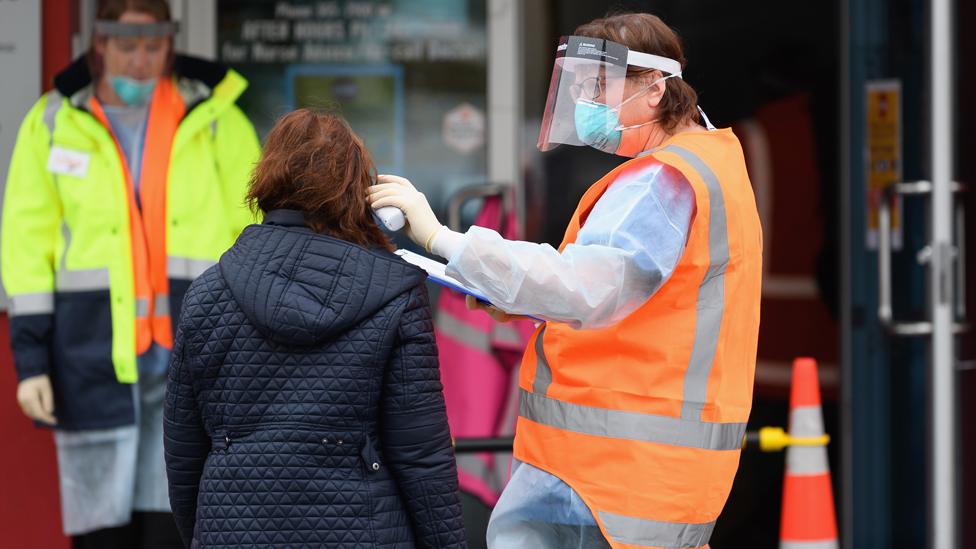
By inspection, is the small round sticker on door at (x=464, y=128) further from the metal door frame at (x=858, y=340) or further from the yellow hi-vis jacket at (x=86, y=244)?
the metal door frame at (x=858, y=340)

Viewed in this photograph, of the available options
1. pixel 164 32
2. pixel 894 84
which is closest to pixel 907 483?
pixel 894 84

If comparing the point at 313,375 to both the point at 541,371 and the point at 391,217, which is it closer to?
the point at 391,217

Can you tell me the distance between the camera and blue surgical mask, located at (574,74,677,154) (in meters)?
2.37

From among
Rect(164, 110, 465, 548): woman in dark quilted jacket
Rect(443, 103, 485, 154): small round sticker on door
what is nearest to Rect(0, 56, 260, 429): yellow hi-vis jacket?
Rect(443, 103, 485, 154): small round sticker on door

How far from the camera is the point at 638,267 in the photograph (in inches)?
84.9

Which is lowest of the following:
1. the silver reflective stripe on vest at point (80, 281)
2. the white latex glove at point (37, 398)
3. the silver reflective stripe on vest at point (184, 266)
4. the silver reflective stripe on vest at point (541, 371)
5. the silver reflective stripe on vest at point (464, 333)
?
the white latex glove at point (37, 398)

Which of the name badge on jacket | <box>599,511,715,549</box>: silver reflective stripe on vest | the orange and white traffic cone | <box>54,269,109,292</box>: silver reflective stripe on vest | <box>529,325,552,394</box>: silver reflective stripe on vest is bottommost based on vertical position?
the orange and white traffic cone

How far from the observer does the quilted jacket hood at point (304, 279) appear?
224 cm

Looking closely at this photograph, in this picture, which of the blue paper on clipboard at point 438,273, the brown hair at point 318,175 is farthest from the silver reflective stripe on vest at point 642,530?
the brown hair at point 318,175

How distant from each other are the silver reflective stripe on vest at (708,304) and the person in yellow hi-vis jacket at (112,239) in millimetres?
1895

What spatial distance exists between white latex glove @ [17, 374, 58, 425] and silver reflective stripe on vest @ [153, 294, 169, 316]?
0.35 m

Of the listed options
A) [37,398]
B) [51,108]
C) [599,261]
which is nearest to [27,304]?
[37,398]

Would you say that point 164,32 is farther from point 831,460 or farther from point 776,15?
point 831,460

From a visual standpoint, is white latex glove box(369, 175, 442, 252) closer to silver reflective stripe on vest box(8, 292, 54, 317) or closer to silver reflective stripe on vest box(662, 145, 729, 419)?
silver reflective stripe on vest box(662, 145, 729, 419)
